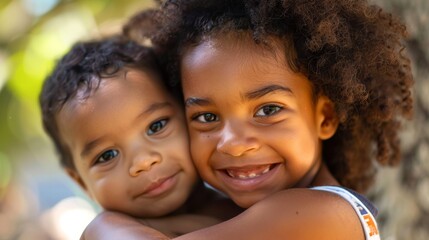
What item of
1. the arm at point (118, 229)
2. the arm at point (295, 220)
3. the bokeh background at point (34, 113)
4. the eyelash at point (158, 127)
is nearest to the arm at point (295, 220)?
the arm at point (295, 220)

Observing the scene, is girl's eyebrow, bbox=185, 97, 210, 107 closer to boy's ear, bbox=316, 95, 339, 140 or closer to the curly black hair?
the curly black hair

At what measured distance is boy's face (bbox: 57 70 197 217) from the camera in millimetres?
1967

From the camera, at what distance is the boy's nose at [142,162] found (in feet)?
6.35

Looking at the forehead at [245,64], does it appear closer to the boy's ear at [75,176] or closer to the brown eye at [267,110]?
the brown eye at [267,110]

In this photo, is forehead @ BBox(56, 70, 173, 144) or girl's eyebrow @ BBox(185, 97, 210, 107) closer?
girl's eyebrow @ BBox(185, 97, 210, 107)

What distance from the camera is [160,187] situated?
1.98 m

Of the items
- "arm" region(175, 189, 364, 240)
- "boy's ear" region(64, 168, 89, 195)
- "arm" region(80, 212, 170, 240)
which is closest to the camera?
"arm" region(175, 189, 364, 240)

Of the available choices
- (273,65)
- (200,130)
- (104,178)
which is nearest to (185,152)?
(200,130)

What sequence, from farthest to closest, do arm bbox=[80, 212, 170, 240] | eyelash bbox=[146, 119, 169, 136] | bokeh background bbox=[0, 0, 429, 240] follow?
bokeh background bbox=[0, 0, 429, 240]
eyelash bbox=[146, 119, 169, 136]
arm bbox=[80, 212, 170, 240]

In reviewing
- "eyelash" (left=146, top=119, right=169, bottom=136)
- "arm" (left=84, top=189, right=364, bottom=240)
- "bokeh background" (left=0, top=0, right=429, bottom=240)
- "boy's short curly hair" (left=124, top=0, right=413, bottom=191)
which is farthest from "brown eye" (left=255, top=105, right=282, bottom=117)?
"bokeh background" (left=0, top=0, right=429, bottom=240)

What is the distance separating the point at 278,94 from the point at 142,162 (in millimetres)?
454

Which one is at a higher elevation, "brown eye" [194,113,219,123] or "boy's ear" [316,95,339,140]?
"brown eye" [194,113,219,123]

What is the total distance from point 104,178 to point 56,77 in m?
0.38

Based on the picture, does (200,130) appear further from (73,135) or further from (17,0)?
(17,0)
